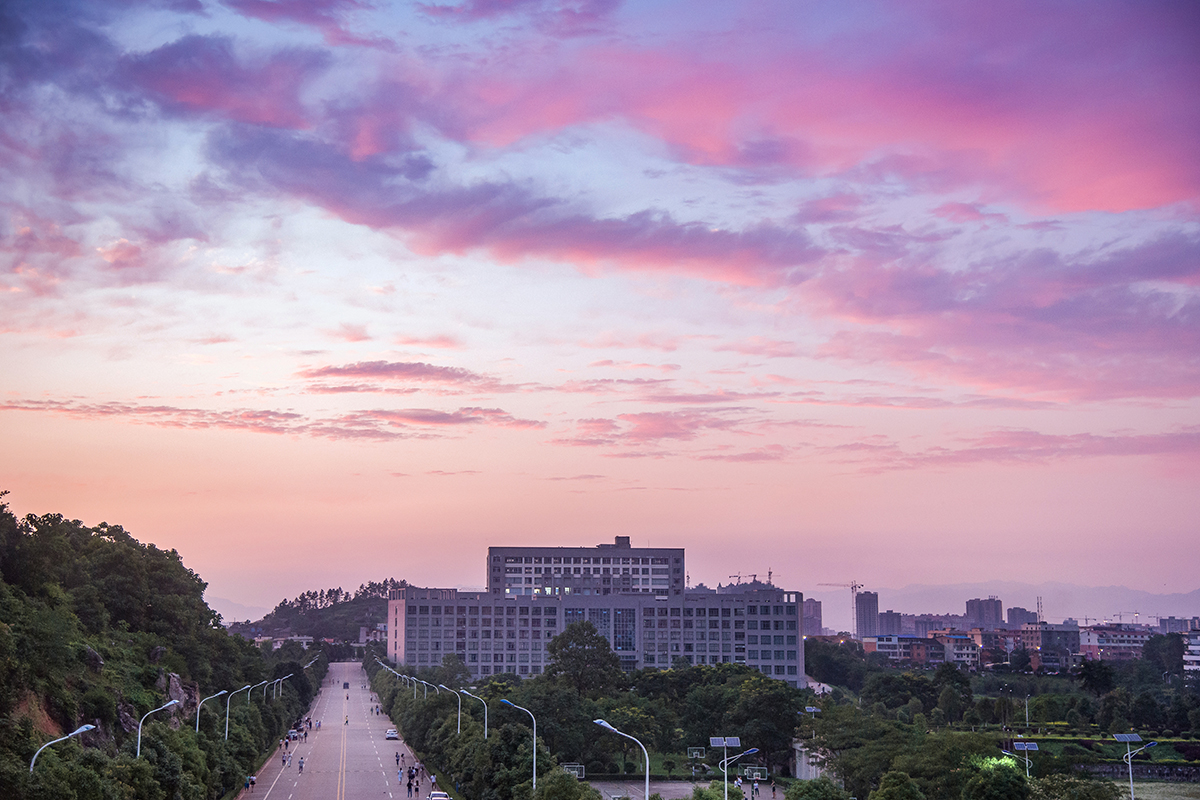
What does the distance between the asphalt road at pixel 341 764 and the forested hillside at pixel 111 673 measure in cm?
228

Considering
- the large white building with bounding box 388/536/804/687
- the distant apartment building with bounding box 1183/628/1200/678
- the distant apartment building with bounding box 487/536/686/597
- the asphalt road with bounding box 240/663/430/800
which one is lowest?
the distant apartment building with bounding box 1183/628/1200/678

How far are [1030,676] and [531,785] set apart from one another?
105 meters

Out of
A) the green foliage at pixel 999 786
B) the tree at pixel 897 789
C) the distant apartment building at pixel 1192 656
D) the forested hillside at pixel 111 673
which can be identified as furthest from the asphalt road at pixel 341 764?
the distant apartment building at pixel 1192 656

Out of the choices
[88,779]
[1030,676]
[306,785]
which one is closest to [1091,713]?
[1030,676]

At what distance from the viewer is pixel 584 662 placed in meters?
79.1

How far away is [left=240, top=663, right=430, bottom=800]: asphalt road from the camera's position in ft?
175

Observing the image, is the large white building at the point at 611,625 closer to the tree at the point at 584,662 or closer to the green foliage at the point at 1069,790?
the tree at the point at 584,662

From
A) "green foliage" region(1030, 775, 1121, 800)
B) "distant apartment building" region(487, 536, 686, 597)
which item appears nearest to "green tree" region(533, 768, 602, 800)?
"green foliage" region(1030, 775, 1121, 800)

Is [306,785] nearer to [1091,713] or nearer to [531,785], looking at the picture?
[531,785]

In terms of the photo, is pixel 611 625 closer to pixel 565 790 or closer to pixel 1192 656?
pixel 1192 656

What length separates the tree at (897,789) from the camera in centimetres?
3688

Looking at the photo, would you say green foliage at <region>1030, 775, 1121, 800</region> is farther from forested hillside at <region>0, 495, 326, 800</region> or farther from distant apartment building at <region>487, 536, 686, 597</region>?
distant apartment building at <region>487, 536, 686, 597</region>

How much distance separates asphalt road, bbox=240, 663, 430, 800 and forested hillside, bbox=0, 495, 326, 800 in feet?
7.48

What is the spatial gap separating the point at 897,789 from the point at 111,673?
3342 centimetres
